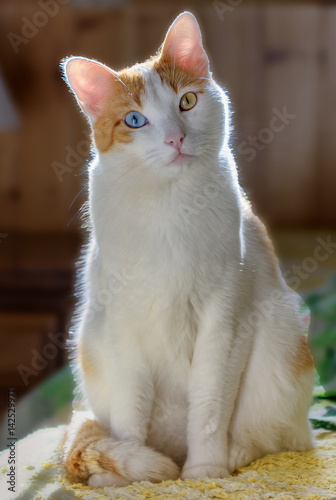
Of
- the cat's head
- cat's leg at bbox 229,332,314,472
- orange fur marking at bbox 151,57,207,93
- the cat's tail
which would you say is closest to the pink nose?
the cat's head

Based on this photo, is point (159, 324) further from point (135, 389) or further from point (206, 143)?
point (206, 143)

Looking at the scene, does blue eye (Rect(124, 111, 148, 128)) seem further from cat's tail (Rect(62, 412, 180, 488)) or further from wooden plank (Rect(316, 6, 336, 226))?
wooden plank (Rect(316, 6, 336, 226))

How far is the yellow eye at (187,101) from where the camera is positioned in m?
1.19

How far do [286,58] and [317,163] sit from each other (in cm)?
58

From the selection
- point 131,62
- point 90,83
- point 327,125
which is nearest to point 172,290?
point 90,83

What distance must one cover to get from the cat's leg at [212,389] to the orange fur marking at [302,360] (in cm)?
16

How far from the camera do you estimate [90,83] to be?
1.21 m

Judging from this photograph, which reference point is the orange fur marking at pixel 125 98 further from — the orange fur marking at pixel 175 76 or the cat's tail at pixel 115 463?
the cat's tail at pixel 115 463

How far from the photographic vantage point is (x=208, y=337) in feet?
3.85

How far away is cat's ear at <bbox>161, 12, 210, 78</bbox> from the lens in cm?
123

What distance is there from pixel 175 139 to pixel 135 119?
0.11 m

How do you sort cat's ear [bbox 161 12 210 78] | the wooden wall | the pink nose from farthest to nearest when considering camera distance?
the wooden wall, cat's ear [bbox 161 12 210 78], the pink nose

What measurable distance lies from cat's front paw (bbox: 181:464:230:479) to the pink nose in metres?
0.57

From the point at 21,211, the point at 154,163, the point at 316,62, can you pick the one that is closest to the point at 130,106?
the point at 154,163
